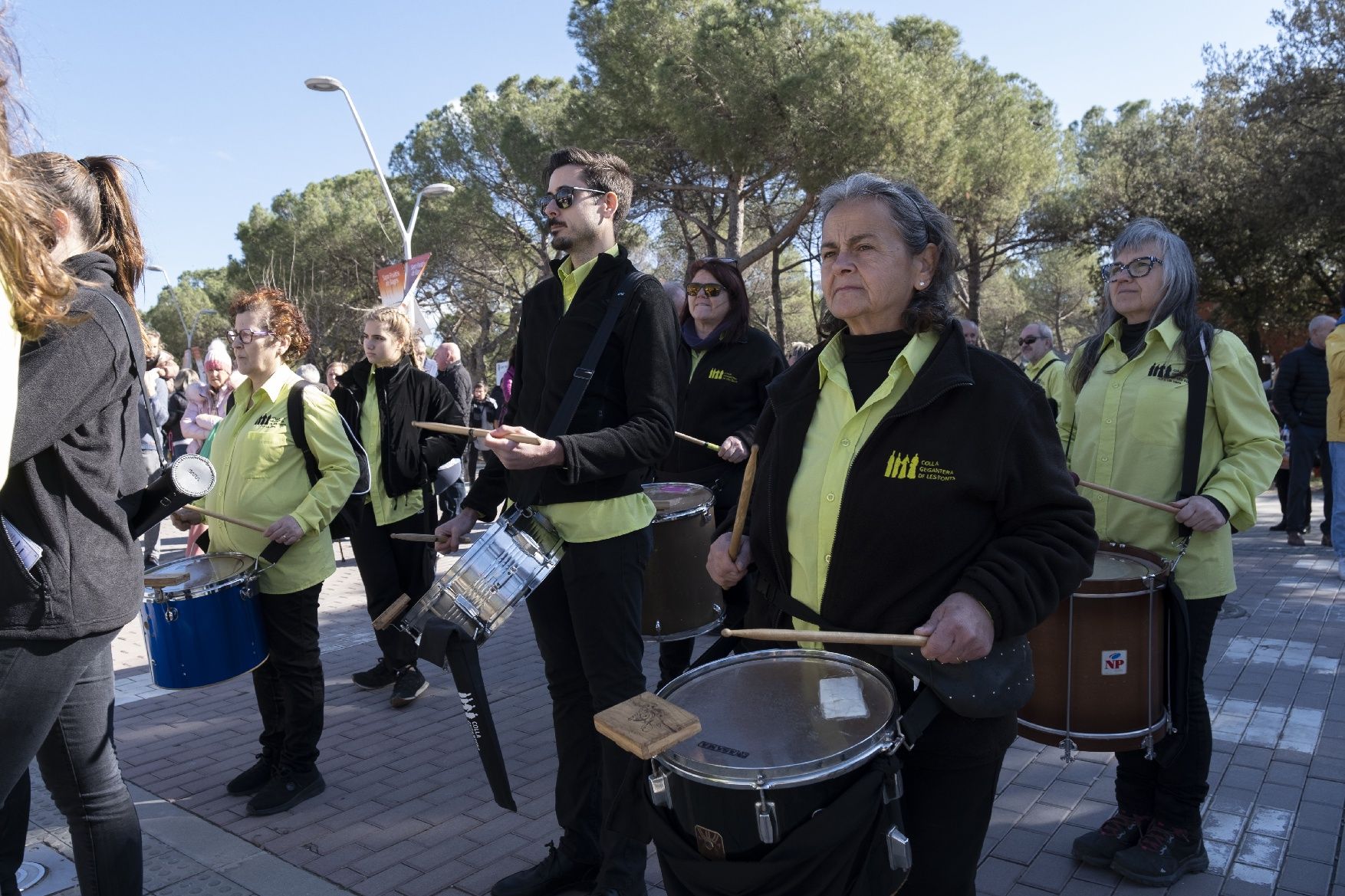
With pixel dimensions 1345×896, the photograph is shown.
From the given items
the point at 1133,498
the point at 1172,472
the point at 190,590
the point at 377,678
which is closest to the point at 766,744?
the point at 1133,498

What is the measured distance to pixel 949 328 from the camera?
209 centimetres

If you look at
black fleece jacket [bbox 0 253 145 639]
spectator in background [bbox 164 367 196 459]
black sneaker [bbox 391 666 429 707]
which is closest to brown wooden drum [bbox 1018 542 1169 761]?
black fleece jacket [bbox 0 253 145 639]

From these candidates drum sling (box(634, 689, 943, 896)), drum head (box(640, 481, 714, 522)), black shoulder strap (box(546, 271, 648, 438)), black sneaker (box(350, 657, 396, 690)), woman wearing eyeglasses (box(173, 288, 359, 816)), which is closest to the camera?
drum sling (box(634, 689, 943, 896))

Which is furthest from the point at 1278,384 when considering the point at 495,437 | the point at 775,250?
the point at 775,250

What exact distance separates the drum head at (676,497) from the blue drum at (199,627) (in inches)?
66.2

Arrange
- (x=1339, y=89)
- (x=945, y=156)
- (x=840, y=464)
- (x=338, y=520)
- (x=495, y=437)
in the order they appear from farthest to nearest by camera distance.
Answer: (x=945, y=156) → (x=1339, y=89) → (x=338, y=520) → (x=495, y=437) → (x=840, y=464)

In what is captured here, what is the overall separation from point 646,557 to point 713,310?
7.56 feet

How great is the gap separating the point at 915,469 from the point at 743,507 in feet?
1.50

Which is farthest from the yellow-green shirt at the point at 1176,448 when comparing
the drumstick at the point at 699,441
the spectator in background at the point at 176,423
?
the spectator in background at the point at 176,423

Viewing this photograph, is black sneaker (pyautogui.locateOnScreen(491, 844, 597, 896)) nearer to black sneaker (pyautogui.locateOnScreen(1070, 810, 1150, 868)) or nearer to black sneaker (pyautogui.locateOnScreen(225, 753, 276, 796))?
black sneaker (pyautogui.locateOnScreen(225, 753, 276, 796))

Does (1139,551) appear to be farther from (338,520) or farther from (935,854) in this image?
(338,520)

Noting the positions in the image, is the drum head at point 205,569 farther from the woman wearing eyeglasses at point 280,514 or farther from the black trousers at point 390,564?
the black trousers at point 390,564

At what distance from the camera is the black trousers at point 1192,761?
3.08 m

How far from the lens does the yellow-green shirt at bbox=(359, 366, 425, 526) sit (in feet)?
16.9
